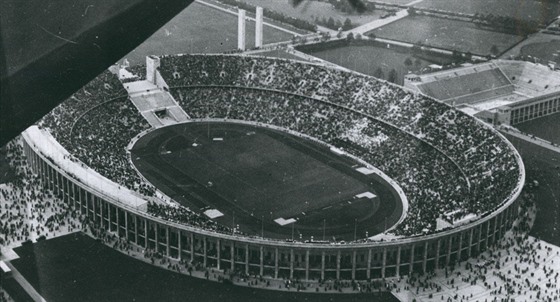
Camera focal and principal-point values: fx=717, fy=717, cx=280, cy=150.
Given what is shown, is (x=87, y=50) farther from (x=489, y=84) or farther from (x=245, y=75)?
(x=489, y=84)

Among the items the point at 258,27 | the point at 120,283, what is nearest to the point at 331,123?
the point at 258,27

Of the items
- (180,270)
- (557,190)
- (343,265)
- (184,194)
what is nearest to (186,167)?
(184,194)

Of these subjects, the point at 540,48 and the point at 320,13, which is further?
the point at 320,13

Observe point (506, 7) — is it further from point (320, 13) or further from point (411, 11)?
point (320, 13)

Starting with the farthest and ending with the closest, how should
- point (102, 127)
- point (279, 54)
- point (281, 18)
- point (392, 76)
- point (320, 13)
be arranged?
point (281, 18) < point (320, 13) < point (279, 54) < point (392, 76) < point (102, 127)

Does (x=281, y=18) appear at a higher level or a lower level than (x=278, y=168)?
higher

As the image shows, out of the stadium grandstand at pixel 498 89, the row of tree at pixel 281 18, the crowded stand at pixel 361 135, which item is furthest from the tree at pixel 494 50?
the crowded stand at pixel 361 135

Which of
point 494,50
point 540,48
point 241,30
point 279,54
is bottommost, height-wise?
point 279,54

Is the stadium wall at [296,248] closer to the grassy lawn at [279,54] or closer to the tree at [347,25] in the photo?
the grassy lawn at [279,54]
